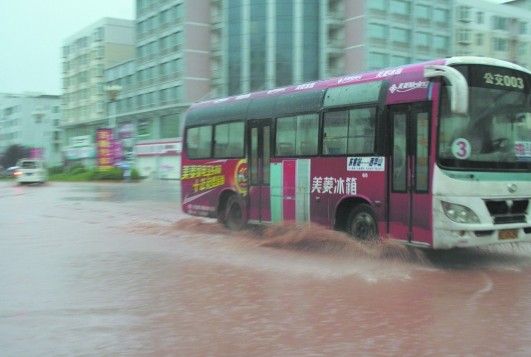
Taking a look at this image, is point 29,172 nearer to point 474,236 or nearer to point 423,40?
point 474,236

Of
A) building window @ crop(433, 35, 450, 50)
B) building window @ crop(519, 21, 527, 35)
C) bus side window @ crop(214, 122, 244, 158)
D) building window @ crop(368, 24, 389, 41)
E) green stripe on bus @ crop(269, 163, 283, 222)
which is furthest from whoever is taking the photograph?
building window @ crop(519, 21, 527, 35)

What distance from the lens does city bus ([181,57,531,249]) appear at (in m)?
8.57

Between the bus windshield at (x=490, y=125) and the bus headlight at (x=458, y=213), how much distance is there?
56 cm

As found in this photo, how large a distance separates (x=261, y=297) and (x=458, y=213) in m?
3.15

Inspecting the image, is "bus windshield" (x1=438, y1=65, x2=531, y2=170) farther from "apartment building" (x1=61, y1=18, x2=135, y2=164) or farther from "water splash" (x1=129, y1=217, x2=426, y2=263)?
"apartment building" (x1=61, y1=18, x2=135, y2=164)

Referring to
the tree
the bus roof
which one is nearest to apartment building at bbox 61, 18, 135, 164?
the tree

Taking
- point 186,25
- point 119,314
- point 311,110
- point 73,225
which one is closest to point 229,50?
point 186,25

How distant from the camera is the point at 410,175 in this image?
9023 mm

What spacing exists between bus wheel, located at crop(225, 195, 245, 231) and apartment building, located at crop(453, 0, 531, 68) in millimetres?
60462

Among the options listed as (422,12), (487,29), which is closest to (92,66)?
(422,12)

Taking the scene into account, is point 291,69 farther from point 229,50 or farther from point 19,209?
point 19,209

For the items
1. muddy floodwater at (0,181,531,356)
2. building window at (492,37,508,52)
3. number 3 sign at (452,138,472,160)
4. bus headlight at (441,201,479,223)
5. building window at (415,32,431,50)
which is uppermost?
building window at (492,37,508,52)

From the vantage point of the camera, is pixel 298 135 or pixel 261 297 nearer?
pixel 261 297

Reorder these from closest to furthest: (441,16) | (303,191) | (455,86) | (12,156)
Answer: (455,86) → (303,191) → (441,16) → (12,156)
